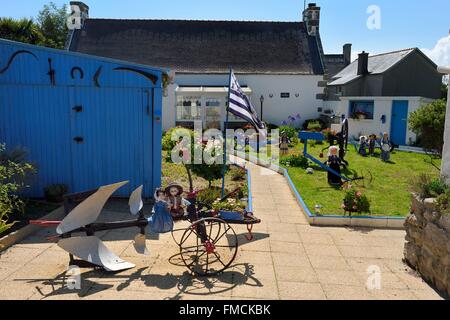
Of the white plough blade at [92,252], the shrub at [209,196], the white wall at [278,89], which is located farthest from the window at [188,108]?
the white plough blade at [92,252]

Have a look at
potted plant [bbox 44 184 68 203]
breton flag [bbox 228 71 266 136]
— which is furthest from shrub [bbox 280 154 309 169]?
potted plant [bbox 44 184 68 203]

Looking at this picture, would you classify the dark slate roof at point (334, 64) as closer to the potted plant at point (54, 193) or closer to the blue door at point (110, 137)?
the blue door at point (110, 137)

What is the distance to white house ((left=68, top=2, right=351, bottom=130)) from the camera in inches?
1097

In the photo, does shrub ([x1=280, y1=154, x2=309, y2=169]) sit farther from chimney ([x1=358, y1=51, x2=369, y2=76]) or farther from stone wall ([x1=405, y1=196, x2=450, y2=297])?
chimney ([x1=358, y1=51, x2=369, y2=76])

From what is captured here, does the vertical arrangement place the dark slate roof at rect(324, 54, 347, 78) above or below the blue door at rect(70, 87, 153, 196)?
above

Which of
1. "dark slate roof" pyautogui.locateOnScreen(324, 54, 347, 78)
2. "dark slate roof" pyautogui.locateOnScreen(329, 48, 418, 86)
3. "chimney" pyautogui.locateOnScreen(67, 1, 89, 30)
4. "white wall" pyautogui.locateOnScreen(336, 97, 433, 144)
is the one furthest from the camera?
"dark slate roof" pyautogui.locateOnScreen(324, 54, 347, 78)

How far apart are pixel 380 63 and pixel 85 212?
84.5 feet

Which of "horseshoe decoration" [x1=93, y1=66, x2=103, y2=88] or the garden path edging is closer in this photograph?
the garden path edging

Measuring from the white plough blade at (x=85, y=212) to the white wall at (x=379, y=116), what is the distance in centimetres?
1869

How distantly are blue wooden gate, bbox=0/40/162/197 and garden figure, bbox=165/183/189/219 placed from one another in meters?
3.46

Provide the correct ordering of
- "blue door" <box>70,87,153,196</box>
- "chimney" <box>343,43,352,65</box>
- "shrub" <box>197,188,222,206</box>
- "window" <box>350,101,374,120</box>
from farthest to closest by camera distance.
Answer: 1. "chimney" <box>343,43,352,65</box>
2. "window" <box>350,101,374,120</box>
3. "shrub" <box>197,188,222,206</box>
4. "blue door" <box>70,87,153,196</box>
